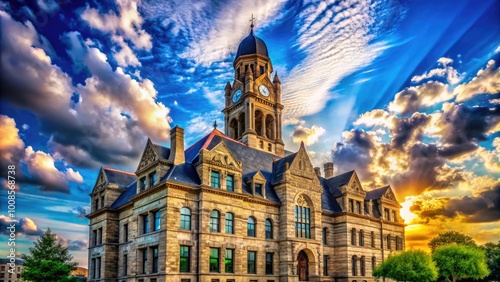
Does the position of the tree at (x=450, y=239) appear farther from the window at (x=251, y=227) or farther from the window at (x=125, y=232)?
the window at (x=125, y=232)

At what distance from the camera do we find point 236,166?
133 ft

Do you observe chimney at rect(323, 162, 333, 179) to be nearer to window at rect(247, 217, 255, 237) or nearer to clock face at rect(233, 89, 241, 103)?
clock face at rect(233, 89, 241, 103)

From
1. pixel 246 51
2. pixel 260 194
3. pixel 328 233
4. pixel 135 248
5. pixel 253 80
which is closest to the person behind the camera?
pixel 135 248

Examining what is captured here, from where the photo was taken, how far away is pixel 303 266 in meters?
44.2

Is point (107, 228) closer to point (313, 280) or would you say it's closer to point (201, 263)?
point (201, 263)

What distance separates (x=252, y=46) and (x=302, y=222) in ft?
105

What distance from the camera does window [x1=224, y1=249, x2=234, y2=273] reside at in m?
37.9

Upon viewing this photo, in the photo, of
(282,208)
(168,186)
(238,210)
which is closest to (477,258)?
(282,208)

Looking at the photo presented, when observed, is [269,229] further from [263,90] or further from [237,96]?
[263,90]

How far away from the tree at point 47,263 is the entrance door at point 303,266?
2295cm

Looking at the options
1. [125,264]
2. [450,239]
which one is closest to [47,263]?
[125,264]

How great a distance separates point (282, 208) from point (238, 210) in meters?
5.74

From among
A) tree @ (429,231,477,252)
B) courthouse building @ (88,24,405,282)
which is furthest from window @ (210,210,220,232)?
tree @ (429,231,477,252)

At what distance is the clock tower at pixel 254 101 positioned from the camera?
60678mm
